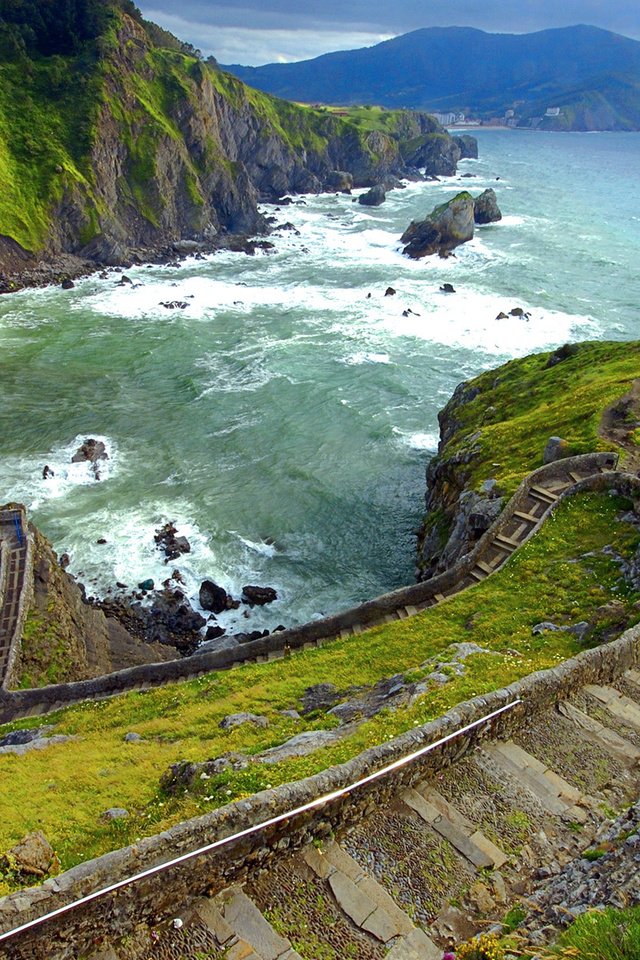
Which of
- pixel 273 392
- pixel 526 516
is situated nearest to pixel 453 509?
pixel 526 516

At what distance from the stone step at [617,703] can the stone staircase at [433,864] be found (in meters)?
0.63

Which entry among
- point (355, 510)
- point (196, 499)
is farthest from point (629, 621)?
point (196, 499)

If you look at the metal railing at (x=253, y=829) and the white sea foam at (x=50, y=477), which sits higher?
the metal railing at (x=253, y=829)

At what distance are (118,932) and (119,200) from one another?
10780 centimetres

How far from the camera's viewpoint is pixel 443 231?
106 meters

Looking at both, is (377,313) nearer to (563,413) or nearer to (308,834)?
(563,413)

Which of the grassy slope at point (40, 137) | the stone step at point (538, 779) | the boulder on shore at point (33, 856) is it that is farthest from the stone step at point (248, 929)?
the grassy slope at point (40, 137)

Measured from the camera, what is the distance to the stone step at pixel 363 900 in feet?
32.4

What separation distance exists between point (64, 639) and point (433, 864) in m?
19.7

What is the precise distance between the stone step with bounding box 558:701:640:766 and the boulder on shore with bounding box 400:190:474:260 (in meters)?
98.9

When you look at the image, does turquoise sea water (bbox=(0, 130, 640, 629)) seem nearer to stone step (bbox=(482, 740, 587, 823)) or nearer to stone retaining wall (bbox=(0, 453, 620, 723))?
stone retaining wall (bbox=(0, 453, 620, 723))

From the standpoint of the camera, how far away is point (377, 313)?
78.9m

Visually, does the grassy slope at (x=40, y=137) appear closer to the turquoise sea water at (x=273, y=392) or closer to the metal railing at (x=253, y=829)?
the turquoise sea water at (x=273, y=392)

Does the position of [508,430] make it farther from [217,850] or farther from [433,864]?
[217,850]
